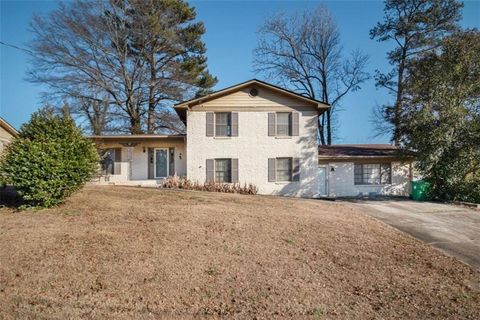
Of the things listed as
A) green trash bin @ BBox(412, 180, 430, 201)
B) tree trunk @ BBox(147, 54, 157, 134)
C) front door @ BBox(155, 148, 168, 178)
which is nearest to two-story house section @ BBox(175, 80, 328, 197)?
front door @ BBox(155, 148, 168, 178)

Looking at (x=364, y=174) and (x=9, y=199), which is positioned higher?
(x=364, y=174)

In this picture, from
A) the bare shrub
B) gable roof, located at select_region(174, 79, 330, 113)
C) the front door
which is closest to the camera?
the bare shrub

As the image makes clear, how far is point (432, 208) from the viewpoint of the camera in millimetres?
12312

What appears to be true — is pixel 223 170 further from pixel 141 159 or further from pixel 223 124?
pixel 141 159

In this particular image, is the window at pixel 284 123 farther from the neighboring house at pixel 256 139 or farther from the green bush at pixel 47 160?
the green bush at pixel 47 160

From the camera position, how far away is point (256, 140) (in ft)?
50.6

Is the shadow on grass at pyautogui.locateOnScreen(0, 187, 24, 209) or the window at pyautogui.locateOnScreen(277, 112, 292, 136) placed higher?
the window at pyautogui.locateOnScreen(277, 112, 292, 136)

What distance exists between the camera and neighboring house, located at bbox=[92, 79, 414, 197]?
50.3 ft

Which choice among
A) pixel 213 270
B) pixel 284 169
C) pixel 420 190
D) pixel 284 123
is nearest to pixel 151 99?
pixel 284 123

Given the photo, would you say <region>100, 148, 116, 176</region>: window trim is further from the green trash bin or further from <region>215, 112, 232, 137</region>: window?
the green trash bin

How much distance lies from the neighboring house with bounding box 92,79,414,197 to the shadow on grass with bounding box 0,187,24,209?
7741 millimetres

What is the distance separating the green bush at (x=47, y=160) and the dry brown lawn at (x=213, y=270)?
2.19ft

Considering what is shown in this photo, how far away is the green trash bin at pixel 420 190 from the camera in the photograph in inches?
590

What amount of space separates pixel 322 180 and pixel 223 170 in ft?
20.0
